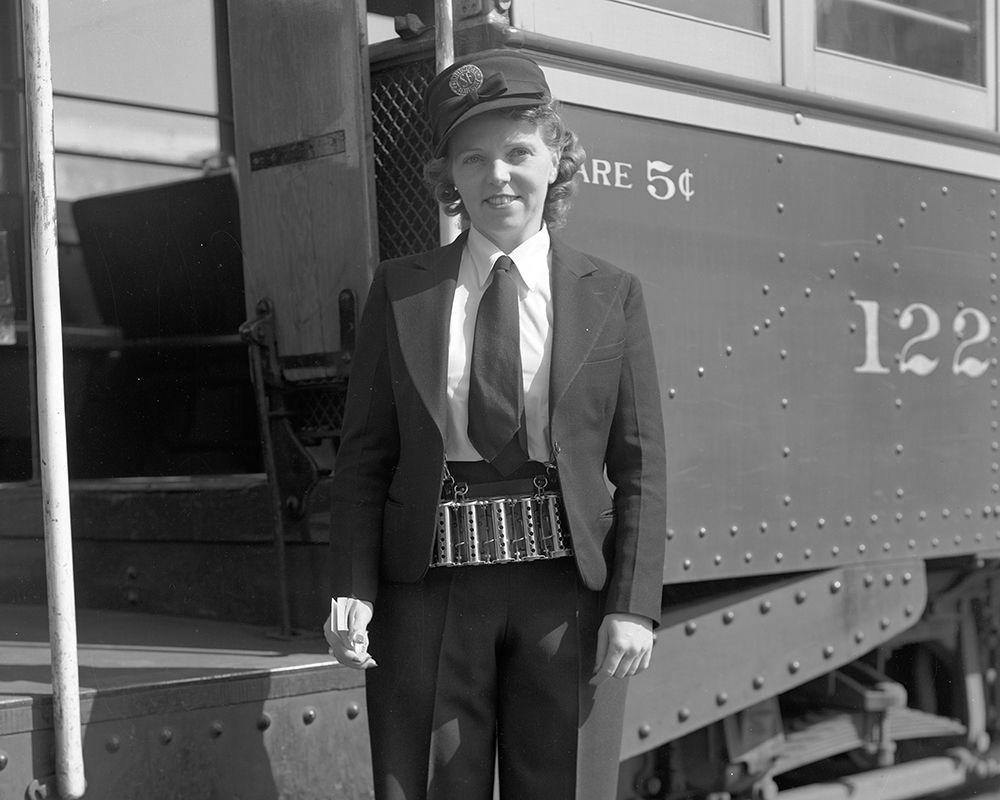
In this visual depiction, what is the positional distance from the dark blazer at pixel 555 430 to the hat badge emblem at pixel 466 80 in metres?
0.25

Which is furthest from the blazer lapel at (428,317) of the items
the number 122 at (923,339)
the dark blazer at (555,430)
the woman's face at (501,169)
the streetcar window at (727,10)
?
the number 122 at (923,339)

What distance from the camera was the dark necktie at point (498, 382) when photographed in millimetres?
2189

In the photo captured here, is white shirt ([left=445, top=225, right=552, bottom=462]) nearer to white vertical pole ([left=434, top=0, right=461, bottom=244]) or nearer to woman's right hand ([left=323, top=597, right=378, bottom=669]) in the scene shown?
woman's right hand ([left=323, top=597, right=378, bottom=669])

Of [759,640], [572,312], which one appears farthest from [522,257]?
[759,640]

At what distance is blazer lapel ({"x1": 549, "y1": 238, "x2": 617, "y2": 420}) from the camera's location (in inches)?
86.6

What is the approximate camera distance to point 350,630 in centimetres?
220

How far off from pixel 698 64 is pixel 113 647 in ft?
5.78

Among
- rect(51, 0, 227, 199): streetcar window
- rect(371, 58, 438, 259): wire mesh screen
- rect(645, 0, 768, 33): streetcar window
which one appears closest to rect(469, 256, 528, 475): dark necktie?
rect(371, 58, 438, 259): wire mesh screen

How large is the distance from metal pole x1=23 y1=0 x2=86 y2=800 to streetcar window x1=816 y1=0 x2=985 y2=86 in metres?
1.95

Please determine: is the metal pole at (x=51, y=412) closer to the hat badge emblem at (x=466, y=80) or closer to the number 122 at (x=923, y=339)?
the hat badge emblem at (x=466, y=80)

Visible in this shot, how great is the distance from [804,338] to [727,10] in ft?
2.54

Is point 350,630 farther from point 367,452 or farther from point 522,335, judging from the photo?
point 522,335

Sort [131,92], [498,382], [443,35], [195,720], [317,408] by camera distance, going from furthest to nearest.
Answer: [131,92] → [317,408] → [443,35] → [195,720] → [498,382]

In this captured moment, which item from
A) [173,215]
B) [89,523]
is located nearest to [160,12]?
[173,215]
